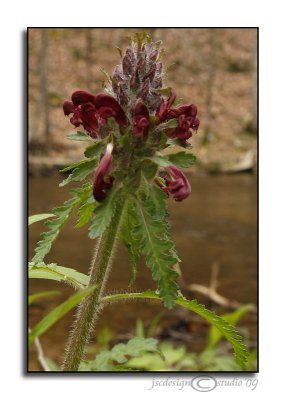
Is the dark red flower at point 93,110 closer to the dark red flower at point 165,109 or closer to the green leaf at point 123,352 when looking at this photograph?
the dark red flower at point 165,109

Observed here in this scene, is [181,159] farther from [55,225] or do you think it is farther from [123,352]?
[123,352]

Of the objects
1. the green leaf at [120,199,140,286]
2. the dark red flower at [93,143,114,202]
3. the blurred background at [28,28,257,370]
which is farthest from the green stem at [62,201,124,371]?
the blurred background at [28,28,257,370]

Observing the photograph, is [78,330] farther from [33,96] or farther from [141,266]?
[33,96]

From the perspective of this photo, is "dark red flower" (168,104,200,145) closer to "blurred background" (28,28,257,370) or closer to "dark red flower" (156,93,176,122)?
"dark red flower" (156,93,176,122)

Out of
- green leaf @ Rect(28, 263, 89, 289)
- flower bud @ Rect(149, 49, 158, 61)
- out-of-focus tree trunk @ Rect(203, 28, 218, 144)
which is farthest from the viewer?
out-of-focus tree trunk @ Rect(203, 28, 218, 144)
